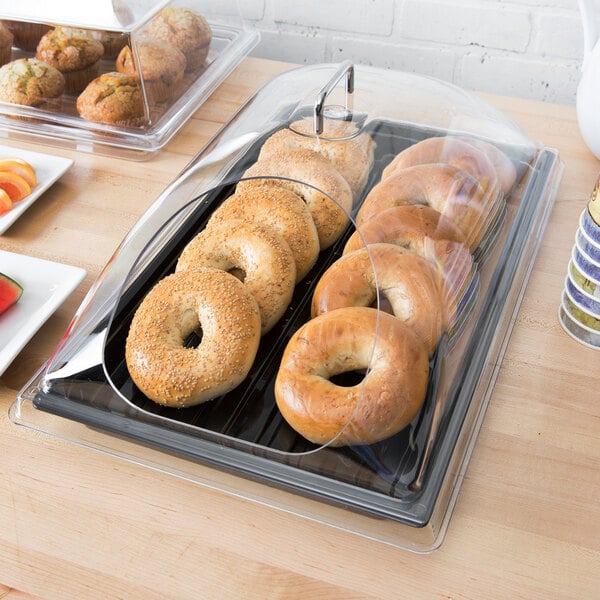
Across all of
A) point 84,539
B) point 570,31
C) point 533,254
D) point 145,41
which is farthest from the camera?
point 570,31

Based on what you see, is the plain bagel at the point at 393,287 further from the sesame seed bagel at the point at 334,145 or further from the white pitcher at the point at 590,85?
the white pitcher at the point at 590,85

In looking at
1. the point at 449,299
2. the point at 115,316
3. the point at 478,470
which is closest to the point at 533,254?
the point at 449,299

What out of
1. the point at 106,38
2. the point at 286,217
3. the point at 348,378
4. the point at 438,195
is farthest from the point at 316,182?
the point at 106,38

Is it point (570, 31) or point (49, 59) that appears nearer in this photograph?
point (49, 59)

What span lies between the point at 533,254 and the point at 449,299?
269 mm

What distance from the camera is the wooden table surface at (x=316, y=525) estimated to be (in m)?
0.70

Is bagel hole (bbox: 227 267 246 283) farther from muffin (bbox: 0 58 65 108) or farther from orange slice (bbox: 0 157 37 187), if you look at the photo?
muffin (bbox: 0 58 65 108)

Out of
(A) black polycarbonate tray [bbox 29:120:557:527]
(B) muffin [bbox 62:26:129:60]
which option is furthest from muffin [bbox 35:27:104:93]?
(A) black polycarbonate tray [bbox 29:120:557:527]

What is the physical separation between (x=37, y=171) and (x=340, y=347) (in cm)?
74

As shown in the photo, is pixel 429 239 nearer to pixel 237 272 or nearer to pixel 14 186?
pixel 237 272

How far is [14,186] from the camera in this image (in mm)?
1203

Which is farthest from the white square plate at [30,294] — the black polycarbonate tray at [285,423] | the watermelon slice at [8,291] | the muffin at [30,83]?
the muffin at [30,83]

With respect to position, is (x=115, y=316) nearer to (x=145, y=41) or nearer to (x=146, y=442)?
(x=146, y=442)

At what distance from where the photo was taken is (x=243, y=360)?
82cm
